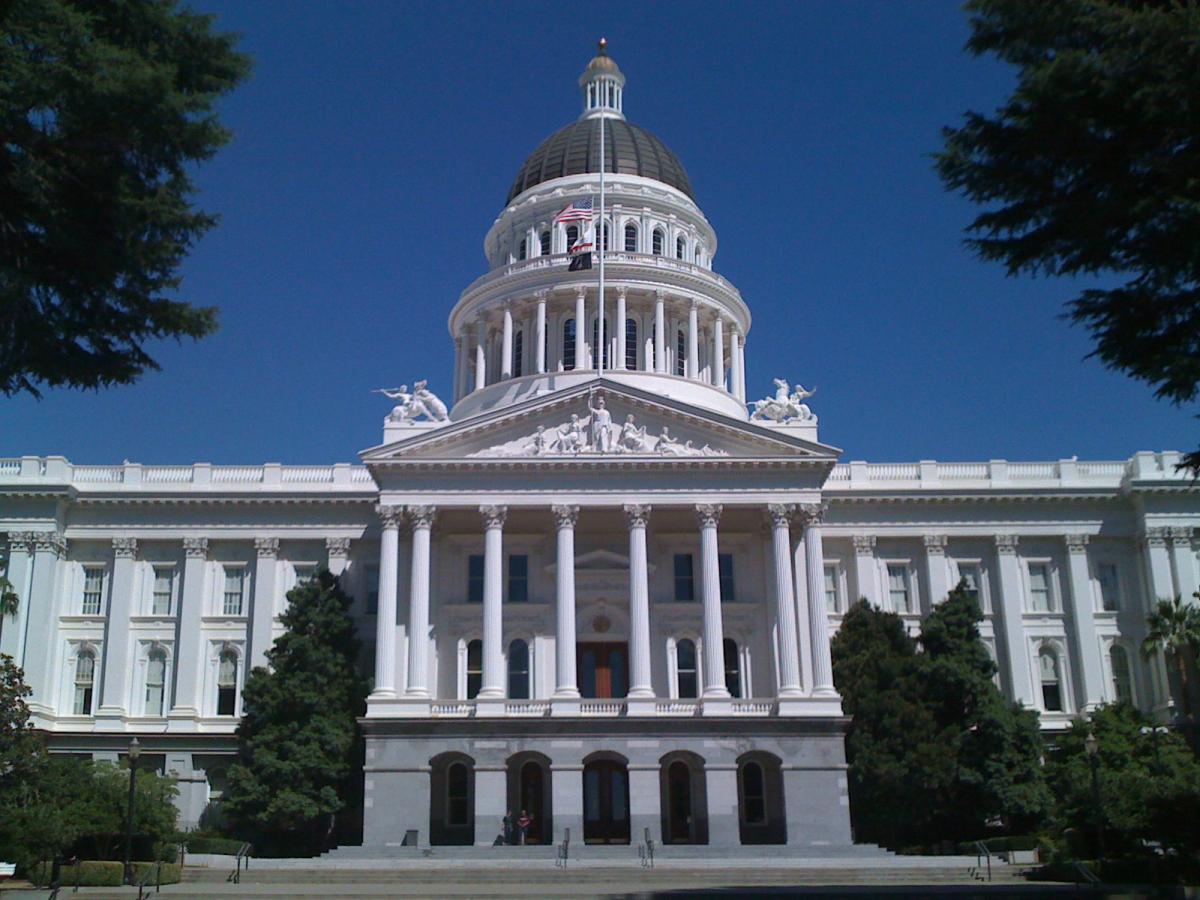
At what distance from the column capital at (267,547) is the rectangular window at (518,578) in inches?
431

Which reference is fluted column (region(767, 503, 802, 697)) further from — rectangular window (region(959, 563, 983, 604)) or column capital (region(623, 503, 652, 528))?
rectangular window (region(959, 563, 983, 604))

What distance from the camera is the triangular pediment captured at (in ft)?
168

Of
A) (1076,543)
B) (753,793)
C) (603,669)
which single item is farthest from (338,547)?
(1076,543)

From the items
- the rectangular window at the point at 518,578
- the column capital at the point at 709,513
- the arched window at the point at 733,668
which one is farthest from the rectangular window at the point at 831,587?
the rectangular window at the point at 518,578

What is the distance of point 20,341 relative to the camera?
2086cm

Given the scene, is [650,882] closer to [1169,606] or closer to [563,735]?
[563,735]

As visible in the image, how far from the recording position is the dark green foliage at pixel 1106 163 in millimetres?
20359

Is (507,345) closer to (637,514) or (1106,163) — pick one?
(637,514)

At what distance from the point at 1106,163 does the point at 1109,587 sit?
40.9 meters

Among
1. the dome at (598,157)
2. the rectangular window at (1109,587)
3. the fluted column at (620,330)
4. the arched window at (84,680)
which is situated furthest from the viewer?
the dome at (598,157)

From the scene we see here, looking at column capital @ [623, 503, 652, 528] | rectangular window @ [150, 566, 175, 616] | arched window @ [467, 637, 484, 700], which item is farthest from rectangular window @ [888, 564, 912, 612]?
rectangular window @ [150, 566, 175, 616]

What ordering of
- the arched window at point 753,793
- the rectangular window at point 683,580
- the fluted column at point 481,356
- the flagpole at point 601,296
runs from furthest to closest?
the fluted column at point 481,356
the flagpole at point 601,296
the rectangular window at point 683,580
the arched window at point 753,793

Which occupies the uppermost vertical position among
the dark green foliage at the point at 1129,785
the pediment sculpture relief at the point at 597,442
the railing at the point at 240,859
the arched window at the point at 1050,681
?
the pediment sculpture relief at the point at 597,442

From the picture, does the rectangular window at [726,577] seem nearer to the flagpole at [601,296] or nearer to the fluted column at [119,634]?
the flagpole at [601,296]
